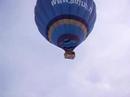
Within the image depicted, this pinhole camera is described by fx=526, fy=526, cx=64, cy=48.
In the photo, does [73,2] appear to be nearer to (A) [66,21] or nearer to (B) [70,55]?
(A) [66,21]

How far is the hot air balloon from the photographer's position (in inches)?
1496

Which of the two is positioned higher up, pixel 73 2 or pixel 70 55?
pixel 73 2

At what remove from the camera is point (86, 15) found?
126 feet

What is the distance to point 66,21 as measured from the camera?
38.0m

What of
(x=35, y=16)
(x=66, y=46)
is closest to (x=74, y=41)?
(x=66, y=46)

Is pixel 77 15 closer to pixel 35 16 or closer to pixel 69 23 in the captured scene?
pixel 69 23

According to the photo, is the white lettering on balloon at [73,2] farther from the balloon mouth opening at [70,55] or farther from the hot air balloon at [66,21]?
the balloon mouth opening at [70,55]

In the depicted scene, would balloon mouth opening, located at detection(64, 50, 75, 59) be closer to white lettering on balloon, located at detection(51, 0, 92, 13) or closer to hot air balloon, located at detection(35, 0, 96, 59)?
hot air balloon, located at detection(35, 0, 96, 59)

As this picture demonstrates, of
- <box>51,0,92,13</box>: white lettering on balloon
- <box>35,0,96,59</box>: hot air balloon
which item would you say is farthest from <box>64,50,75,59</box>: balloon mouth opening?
<box>51,0,92,13</box>: white lettering on balloon

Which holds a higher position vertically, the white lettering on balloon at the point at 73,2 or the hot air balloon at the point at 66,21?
the white lettering on balloon at the point at 73,2

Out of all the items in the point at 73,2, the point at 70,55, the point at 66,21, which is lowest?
the point at 70,55

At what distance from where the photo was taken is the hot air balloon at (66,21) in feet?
125

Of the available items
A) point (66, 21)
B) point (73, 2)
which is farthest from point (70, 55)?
point (73, 2)

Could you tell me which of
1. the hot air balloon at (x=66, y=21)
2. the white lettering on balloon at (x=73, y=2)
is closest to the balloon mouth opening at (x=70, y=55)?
the hot air balloon at (x=66, y=21)
